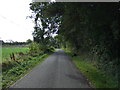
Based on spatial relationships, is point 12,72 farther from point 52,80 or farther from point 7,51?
point 7,51

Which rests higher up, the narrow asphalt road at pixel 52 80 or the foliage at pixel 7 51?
the foliage at pixel 7 51

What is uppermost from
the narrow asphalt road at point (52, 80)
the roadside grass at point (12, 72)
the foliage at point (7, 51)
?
the foliage at point (7, 51)

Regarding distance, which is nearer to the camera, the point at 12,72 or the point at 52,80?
the point at 52,80

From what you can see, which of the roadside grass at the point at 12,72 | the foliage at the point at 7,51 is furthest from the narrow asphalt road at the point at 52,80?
the foliage at the point at 7,51

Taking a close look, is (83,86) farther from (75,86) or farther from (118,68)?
(118,68)

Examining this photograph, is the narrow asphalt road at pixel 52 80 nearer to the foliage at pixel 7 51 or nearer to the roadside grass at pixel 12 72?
→ the roadside grass at pixel 12 72

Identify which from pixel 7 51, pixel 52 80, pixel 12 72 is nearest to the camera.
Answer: pixel 52 80

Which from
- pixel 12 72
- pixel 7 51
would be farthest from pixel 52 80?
pixel 7 51

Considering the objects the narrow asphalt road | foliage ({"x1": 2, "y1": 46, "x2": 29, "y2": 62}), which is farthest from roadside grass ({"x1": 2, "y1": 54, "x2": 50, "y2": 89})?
foliage ({"x1": 2, "y1": 46, "x2": 29, "y2": 62})

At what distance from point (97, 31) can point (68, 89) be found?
11.6ft

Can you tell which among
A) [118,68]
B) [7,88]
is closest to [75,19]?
[118,68]

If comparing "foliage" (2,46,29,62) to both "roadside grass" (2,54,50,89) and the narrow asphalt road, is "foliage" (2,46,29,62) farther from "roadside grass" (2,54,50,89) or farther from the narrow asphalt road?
the narrow asphalt road

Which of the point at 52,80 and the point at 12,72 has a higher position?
the point at 12,72

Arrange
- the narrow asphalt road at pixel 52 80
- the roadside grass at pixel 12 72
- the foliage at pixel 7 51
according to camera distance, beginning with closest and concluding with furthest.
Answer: the narrow asphalt road at pixel 52 80 → the roadside grass at pixel 12 72 → the foliage at pixel 7 51
